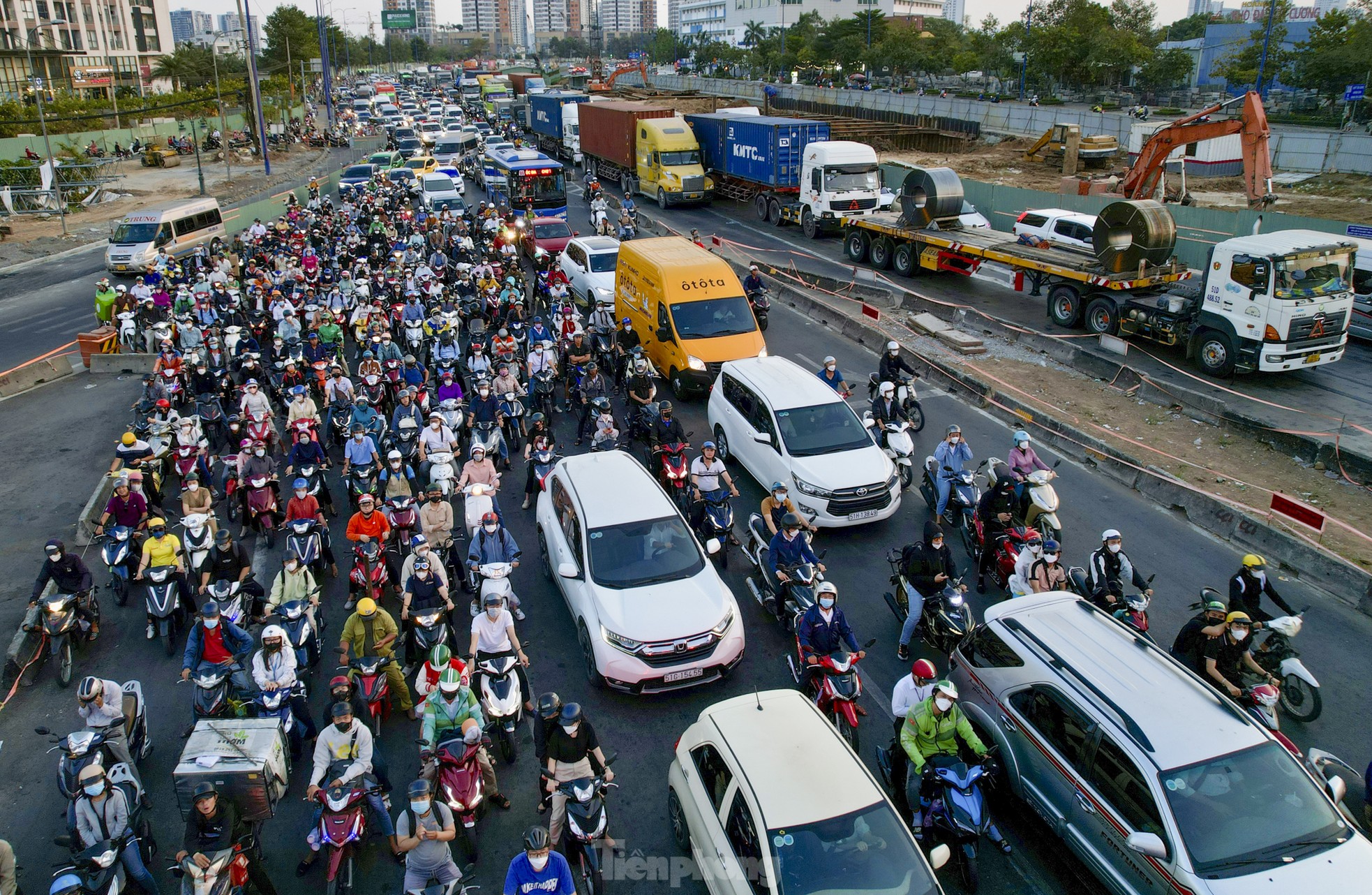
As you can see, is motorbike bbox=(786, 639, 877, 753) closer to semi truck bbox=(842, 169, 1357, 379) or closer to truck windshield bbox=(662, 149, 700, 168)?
semi truck bbox=(842, 169, 1357, 379)

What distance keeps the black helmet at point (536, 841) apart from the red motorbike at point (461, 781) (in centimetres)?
142

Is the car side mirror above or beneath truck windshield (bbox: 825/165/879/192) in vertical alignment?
beneath

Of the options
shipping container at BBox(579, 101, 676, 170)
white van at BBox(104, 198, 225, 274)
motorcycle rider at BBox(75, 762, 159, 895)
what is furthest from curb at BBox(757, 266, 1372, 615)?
shipping container at BBox(579, 101, 676, 170)

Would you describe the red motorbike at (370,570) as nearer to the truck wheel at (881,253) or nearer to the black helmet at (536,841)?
the black helmet at (536,841)

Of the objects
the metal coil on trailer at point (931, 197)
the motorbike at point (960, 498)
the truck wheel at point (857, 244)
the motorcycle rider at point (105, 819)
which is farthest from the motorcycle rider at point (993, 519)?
the truck wheel at point (857, 244)

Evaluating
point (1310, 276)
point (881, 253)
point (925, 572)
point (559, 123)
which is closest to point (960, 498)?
point (925, 572)

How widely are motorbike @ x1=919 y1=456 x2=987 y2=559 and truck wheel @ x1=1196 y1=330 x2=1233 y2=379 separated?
28.8 feet

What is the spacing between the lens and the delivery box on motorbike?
6879 millimetres

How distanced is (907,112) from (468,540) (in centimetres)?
5753

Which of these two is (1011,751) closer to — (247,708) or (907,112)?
(247,708)

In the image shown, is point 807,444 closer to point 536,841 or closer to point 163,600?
point 536,841

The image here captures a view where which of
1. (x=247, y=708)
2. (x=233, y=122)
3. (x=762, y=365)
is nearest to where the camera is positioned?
(x=247, y=708)

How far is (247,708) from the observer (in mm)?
8016

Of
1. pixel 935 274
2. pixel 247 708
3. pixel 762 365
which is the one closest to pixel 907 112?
pixel 935 274
